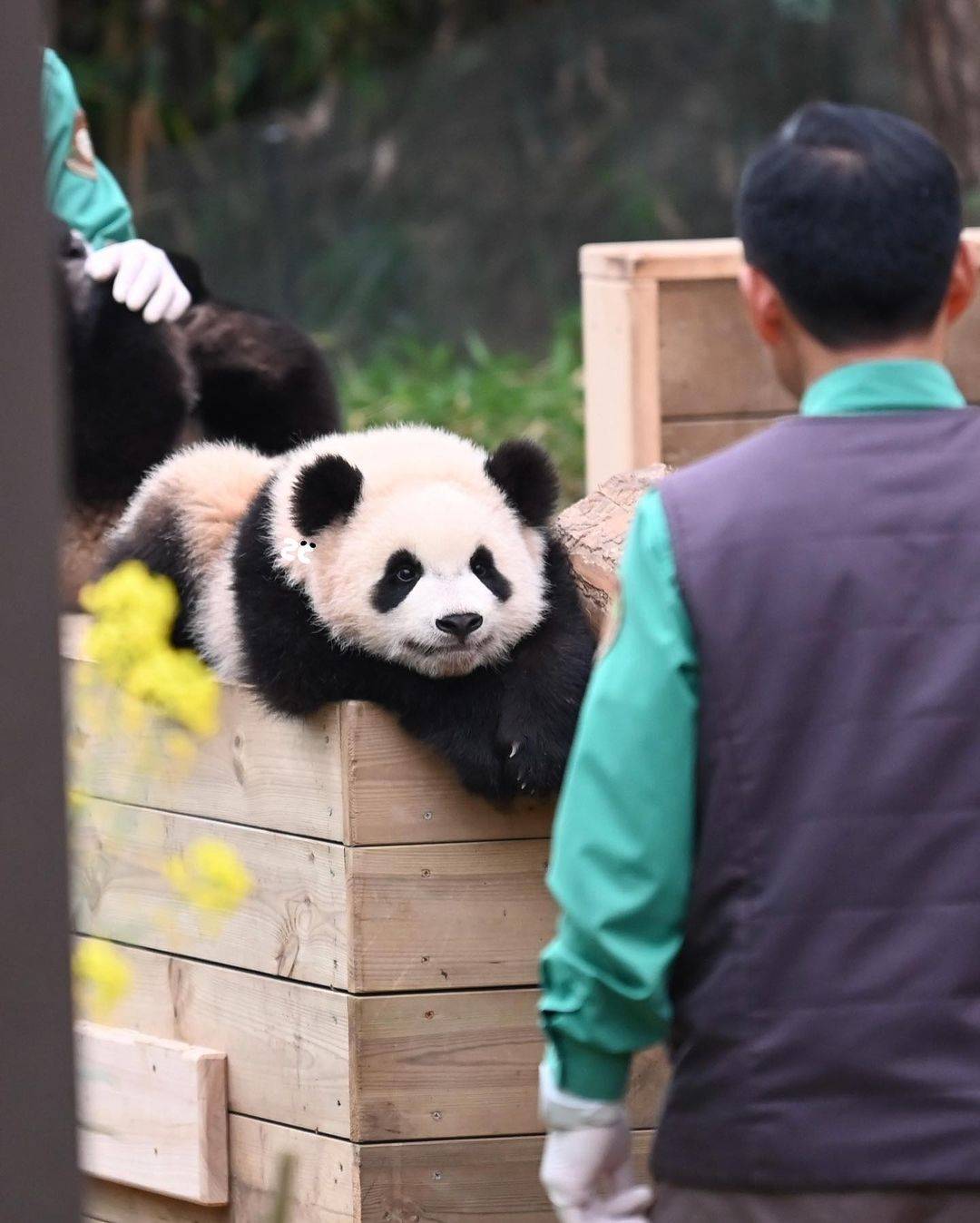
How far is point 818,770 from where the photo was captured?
1.57 meters

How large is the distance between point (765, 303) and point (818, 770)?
0.40 m

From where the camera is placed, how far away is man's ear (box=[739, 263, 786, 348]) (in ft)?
5.39

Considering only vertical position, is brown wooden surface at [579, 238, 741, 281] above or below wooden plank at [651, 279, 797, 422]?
above

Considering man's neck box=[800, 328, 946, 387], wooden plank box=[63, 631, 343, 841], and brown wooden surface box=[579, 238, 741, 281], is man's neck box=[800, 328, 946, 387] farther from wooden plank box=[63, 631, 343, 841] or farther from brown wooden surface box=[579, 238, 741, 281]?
brown wooden surface box=[579, 238, 741, 281]

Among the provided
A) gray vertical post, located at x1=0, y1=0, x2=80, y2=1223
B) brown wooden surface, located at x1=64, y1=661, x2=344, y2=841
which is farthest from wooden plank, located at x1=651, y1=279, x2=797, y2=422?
gray vertical post, located at x1=0, y1=0, x2=80, y2=1223

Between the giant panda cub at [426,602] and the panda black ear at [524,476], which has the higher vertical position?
the panda black ear at [524,476]

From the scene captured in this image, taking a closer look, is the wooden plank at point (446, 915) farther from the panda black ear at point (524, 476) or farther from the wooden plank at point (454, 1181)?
the panda black ear at point (524, 476)

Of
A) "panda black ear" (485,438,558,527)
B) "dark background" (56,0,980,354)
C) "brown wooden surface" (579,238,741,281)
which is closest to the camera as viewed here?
"panda black ear" (485,438,558,527)

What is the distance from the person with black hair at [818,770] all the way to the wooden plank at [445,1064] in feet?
3.30

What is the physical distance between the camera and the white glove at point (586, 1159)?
1644mm

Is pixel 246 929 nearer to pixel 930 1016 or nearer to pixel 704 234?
pixel 930 1016

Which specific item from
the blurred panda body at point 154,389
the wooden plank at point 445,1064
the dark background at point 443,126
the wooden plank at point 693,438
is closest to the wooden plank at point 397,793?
the wooden plank at point 445,1064

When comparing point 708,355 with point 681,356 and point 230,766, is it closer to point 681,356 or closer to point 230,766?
point 681,356

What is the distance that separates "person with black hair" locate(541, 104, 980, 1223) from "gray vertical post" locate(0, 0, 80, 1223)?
0.55 metres
